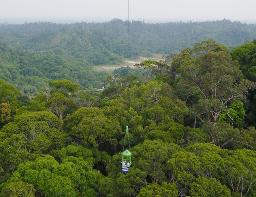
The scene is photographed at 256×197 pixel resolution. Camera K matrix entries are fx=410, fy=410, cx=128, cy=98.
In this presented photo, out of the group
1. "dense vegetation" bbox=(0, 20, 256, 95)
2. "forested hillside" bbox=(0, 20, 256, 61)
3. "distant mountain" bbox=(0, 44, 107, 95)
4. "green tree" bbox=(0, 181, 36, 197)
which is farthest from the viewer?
"forested hillside" bbox=(0, 20, 256, 61)

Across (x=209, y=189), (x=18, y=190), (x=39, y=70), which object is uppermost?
(x=209, y=189)

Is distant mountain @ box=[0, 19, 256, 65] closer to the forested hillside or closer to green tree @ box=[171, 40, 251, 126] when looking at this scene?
the forested hillside

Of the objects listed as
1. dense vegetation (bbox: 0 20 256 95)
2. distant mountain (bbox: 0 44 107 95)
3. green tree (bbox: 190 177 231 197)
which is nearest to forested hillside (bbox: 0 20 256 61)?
dense vegetation (bbox: 0 20 256 95)

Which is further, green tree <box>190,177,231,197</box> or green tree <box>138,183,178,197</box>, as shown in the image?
green tree <box>138,183,178,197</box>

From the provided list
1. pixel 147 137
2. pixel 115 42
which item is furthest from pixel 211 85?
pixel 115 42

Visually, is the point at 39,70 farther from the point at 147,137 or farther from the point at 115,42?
the point at 147,137

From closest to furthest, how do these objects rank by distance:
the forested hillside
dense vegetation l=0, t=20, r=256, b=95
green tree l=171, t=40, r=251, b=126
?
1. green tree l=171, t=40, r=251, b=126
2. dense vegetation l=0, t=20, r=256, b=95
3. the forested hillside
